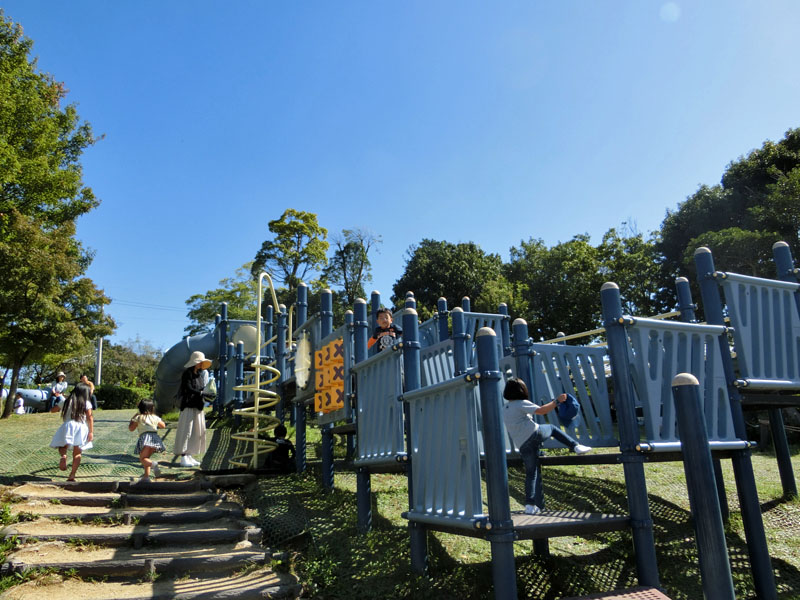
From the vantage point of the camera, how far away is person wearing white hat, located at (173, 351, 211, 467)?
A: 782 centimetres

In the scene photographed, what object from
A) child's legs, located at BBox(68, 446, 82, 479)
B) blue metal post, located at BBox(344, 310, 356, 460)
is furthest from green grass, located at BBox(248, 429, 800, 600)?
child's legs, located at BBox(68, 446, 82, 479)

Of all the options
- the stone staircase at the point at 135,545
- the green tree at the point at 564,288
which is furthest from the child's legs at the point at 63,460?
the green tree at the point at 564,288

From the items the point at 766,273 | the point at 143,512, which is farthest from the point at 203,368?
the point at 766,273

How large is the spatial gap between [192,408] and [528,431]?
4.95 m

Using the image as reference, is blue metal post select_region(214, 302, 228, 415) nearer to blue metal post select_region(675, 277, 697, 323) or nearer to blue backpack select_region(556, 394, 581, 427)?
blue metal post select_region(675, 277, 697, 323)

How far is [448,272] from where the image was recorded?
3641 cm

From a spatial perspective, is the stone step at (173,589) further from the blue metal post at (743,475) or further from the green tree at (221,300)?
the green tree at (221,300)

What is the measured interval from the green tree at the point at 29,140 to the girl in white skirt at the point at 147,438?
9.33m

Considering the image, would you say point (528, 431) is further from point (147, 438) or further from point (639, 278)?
point (639, 278)

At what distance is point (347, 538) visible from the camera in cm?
528

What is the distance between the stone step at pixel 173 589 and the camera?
420 centimetres

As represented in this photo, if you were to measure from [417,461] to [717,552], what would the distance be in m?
2.13

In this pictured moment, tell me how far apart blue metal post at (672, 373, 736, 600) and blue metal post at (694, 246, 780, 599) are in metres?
2.02

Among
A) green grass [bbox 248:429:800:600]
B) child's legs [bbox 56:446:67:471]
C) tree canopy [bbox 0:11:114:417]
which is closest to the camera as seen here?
green grass [bbox 248:429:800:600]
